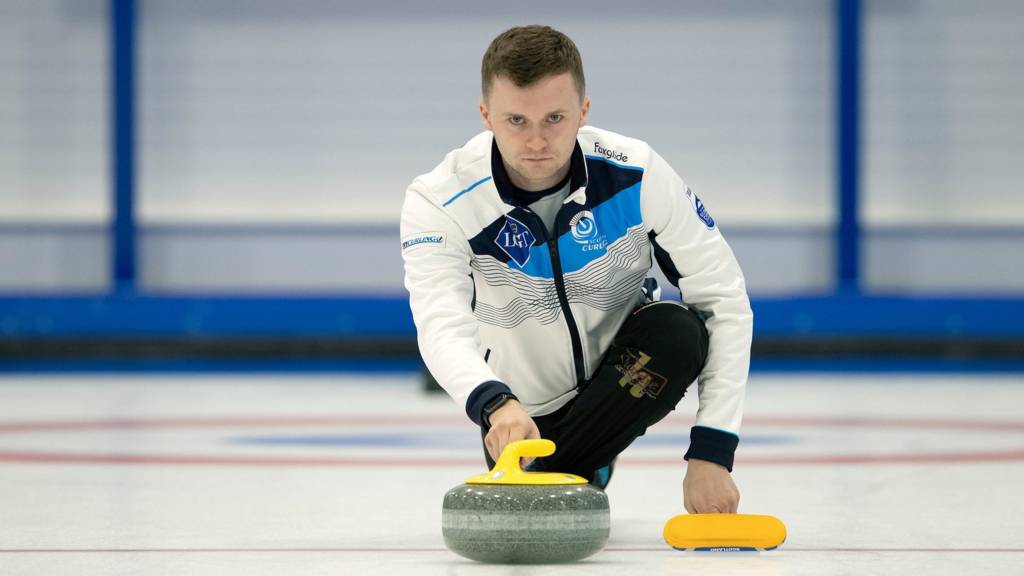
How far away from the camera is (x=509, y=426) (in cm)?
216

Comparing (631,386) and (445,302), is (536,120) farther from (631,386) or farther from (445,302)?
(631,386)

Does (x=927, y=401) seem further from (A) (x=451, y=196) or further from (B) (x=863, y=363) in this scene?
(A) (x=451, y=196)

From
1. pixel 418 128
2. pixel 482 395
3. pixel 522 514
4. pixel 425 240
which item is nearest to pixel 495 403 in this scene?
pixel 482 395

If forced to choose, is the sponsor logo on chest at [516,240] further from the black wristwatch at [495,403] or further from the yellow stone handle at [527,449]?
the yellow stone handle at [527,449]

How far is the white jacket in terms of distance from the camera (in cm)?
248

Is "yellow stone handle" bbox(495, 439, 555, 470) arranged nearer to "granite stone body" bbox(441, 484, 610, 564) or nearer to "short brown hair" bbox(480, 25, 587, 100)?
"granite stone body" bbox(441, 484, 610, 564)

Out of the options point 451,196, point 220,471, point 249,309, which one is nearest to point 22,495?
point 220,471

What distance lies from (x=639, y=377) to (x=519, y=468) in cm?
50

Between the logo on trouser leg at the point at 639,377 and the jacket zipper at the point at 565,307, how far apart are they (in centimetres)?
10

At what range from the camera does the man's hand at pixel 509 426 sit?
7.09ft

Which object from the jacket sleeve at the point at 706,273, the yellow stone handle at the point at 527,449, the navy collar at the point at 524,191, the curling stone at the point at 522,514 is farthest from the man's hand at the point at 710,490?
the navy collar at the point at 524,191

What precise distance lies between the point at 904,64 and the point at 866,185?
0.88 metres

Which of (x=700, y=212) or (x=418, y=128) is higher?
(x=418, y=128)

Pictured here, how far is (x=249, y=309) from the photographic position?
879cm
